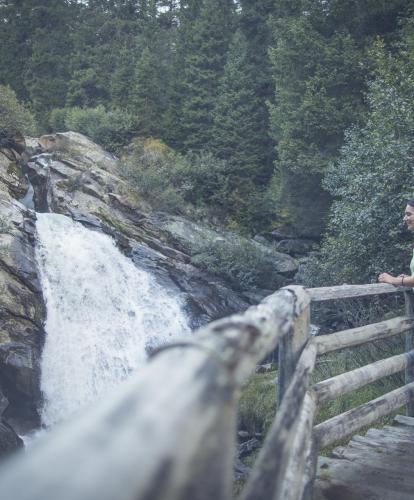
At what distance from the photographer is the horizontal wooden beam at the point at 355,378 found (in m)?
3.18

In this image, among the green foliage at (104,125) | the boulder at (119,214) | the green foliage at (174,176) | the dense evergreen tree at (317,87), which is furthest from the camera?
the green foliage at (104,125)

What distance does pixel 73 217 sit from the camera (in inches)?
663

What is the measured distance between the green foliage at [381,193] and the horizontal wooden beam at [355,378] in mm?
7042

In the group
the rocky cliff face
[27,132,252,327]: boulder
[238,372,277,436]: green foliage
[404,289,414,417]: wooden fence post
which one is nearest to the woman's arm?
[404,289,414,417]: wooden fence post

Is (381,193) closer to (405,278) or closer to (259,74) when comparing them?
(405,278)

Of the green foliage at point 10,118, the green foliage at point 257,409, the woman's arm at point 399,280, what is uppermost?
the green foliage at point 10,118

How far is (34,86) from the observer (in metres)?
29.8

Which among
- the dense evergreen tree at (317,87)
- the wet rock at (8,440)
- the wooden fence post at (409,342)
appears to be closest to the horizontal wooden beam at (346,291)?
the wooden fence post at (409,342)

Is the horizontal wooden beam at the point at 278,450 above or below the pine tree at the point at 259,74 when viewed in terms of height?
below

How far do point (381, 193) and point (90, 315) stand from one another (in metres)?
7.41

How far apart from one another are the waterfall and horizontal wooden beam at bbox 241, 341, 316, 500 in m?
9.86

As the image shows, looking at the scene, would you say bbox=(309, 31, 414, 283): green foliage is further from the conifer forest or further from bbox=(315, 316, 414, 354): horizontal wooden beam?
bbox=(315, 316, 414, 354): horizontal wooden beam

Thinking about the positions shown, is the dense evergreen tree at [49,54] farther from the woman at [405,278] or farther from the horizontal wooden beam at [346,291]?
the horizontal wooden beam at [346,291]

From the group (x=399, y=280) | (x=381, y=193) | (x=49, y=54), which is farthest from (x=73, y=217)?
(x=49, y=54)
